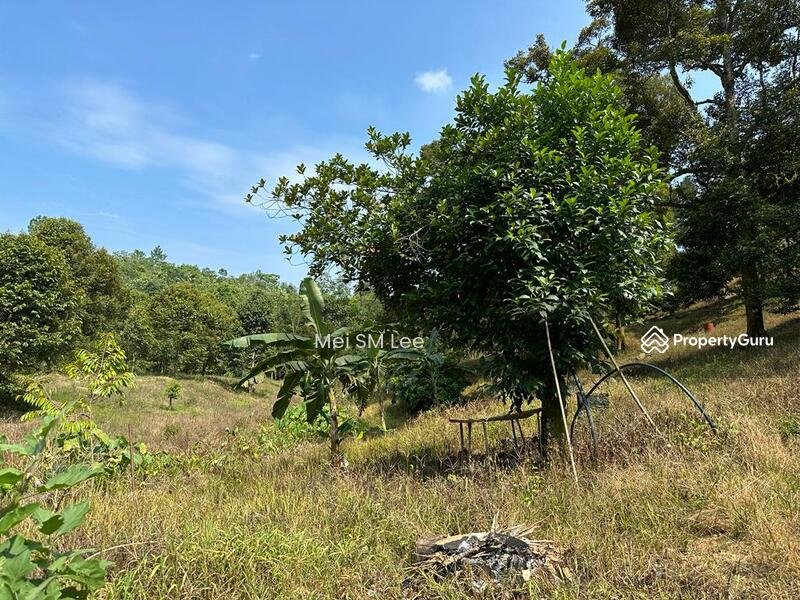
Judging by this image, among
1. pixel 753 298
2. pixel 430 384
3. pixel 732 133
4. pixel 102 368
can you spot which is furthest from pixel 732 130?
pixel 102 368

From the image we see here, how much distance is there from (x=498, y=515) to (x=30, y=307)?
2384cm

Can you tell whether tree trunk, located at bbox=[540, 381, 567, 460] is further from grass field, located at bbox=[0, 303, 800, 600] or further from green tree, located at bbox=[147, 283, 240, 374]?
green tree, located at bbox=[147, 283, 240, 374]

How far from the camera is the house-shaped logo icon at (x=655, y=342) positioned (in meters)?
17.4

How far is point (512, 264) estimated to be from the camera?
563cm

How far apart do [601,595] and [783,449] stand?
3.41 metres

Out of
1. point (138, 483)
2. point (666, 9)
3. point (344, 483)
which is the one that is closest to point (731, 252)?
point (666, 9)

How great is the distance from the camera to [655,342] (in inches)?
733

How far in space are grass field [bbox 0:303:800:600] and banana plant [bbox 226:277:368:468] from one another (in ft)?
2.89

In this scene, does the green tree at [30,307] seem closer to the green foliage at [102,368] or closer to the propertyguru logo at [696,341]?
the green foliage at [102,368]

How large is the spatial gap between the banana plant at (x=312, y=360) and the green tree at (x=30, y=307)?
18.6m

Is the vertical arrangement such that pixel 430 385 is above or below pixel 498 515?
below

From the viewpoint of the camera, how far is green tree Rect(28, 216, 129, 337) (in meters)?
31.1

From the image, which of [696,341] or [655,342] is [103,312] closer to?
[655,342]

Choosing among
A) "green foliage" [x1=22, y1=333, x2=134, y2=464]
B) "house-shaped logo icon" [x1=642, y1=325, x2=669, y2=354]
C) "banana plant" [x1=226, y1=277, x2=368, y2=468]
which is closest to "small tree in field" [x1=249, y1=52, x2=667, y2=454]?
"banana plant" [x1=226, y1=277, x2=368, y2=468]
